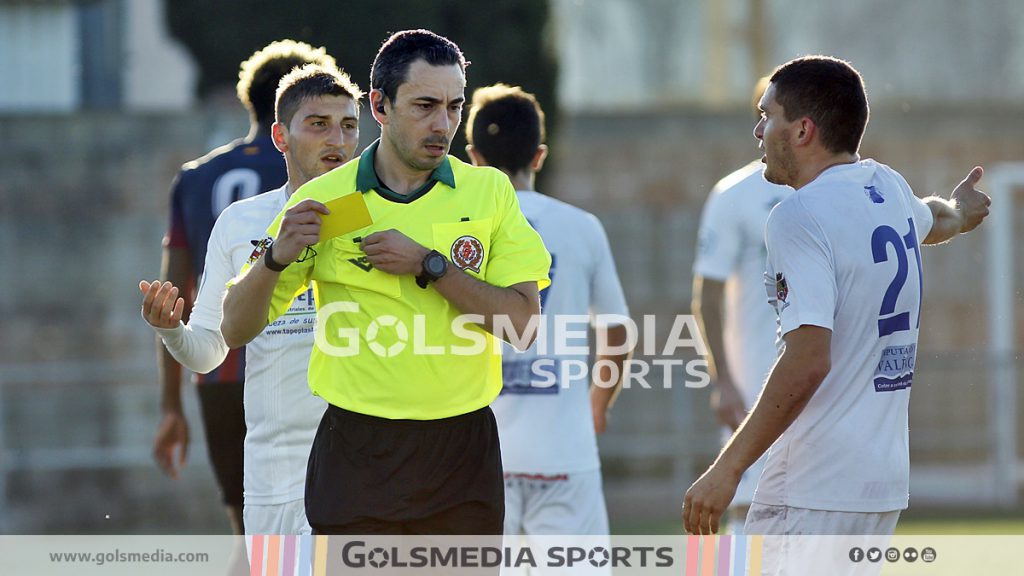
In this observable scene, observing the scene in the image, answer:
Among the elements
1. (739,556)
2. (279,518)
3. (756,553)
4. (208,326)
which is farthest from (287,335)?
(756,553)

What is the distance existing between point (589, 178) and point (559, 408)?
7527 millimetres

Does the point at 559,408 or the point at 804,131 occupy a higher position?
the point at 804,131

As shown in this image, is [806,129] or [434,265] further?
[806,129]

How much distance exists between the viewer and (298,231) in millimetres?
3951

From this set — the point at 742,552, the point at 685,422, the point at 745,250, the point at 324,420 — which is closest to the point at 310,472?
the point at 324,420

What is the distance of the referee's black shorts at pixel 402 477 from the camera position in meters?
4.12

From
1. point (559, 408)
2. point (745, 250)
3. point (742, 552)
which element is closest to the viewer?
point (742, 552)

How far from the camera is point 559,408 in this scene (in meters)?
5.93

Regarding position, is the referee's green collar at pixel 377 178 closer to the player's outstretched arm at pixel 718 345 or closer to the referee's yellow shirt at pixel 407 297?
the referee's yellow shirt at pixel 407 297

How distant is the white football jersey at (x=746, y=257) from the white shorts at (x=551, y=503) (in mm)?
1218

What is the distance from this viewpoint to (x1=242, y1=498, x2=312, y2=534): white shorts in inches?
203

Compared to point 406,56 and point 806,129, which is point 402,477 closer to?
point 406,56

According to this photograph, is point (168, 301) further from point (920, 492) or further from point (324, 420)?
point (920, 492)

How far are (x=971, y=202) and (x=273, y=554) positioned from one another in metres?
2.59
